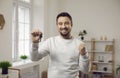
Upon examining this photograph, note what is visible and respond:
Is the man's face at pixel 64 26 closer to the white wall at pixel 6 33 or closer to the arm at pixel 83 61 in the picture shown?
the arm at pixel 83 61

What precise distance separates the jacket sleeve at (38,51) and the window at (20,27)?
2.69 meters

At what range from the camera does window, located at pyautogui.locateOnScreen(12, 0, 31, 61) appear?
4.24 m

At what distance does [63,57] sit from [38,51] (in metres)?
0.22

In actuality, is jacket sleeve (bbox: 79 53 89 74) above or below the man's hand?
below

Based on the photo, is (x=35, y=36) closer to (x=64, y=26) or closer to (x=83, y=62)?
(x=64, y=26)

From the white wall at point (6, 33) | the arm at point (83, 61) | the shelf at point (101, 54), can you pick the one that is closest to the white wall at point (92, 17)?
the shelf at point (101, 54)

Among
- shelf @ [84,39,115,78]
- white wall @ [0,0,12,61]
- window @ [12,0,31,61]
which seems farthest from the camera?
shelf @ [84,39,115,78]

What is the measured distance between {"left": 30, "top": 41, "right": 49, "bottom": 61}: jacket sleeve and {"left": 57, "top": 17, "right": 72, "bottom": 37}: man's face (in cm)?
19

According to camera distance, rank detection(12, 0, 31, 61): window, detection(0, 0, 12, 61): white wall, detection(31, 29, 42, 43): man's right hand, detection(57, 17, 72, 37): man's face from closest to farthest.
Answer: detection(31, 29, 42, 43): man's right hand, detection(57, 17, 72, 37): man's face, detection(0, 0, 12, 61): white wall, detection(12, 0, 31, 61): window

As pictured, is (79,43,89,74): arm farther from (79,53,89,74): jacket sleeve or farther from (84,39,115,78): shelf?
(84,39,115,78): shelf

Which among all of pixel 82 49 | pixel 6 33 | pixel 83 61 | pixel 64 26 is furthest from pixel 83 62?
pixel 6 33

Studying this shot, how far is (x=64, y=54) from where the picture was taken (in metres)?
1.56

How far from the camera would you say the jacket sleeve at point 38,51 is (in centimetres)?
151

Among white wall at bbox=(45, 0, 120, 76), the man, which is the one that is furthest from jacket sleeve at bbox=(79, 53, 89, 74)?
white wall at bbox=(45, 0, 120, 76)
